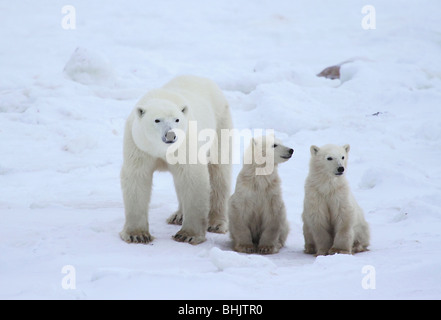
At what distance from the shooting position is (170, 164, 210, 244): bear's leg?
15.4 feet

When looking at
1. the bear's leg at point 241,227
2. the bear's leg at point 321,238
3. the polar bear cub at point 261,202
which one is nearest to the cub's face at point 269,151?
the polar bear cub at point 261,202

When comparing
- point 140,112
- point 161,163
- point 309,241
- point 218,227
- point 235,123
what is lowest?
point 218,227

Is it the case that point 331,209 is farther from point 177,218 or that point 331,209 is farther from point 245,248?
point 177,218

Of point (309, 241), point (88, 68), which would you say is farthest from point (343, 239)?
point (88, 68)

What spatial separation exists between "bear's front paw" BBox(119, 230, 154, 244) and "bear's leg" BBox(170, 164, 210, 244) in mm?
250

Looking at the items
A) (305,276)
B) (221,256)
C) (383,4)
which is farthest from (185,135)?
(383,4)

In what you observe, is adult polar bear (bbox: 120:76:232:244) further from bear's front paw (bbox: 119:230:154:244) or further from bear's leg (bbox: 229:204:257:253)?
bear's leg (bbox: 229:204:257:253)

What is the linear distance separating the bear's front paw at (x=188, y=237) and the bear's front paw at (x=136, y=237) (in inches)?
8.7

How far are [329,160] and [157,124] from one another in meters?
1.31

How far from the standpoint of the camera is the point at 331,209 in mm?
4527

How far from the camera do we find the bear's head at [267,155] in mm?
4754

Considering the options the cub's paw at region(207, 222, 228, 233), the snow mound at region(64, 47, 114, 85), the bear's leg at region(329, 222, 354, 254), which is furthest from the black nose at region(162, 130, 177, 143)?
the snow mound at region(64, 47, 114, 85)

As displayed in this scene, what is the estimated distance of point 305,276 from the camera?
3.39 metres

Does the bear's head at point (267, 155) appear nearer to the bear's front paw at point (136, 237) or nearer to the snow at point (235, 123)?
the snow at point (235, 123)
